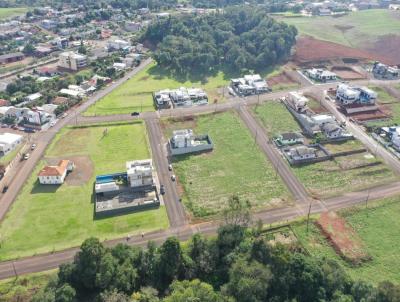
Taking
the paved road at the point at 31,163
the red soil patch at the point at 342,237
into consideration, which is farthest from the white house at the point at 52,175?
the red soil patch at the point at 342,237

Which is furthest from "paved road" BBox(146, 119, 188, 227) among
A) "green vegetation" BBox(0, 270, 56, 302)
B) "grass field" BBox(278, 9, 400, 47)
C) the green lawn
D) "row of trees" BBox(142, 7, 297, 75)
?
"grass field" BBox(278, 9, 400, 47)

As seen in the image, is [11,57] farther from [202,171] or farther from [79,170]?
[202,171]

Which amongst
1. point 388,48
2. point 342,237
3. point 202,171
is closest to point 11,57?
point 202,171

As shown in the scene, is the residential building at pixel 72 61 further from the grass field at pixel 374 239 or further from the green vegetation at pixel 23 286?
the grass field at pixel 374 239

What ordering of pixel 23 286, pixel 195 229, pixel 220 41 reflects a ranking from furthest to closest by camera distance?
pixel 220 41 → pixel 195 229 → pixel 23 286

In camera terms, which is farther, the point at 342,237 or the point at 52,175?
the point at 52,175

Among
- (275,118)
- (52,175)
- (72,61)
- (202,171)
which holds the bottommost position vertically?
(202,171)

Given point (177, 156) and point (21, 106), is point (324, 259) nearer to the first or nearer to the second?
point (177, 156)

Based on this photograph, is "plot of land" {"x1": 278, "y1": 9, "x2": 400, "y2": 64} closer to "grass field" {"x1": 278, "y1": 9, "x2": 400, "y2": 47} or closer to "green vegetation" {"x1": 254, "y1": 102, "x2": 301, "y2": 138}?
"grass field" {"x1": 278, "y1": 9, "x2": 400, "y2": 47}
